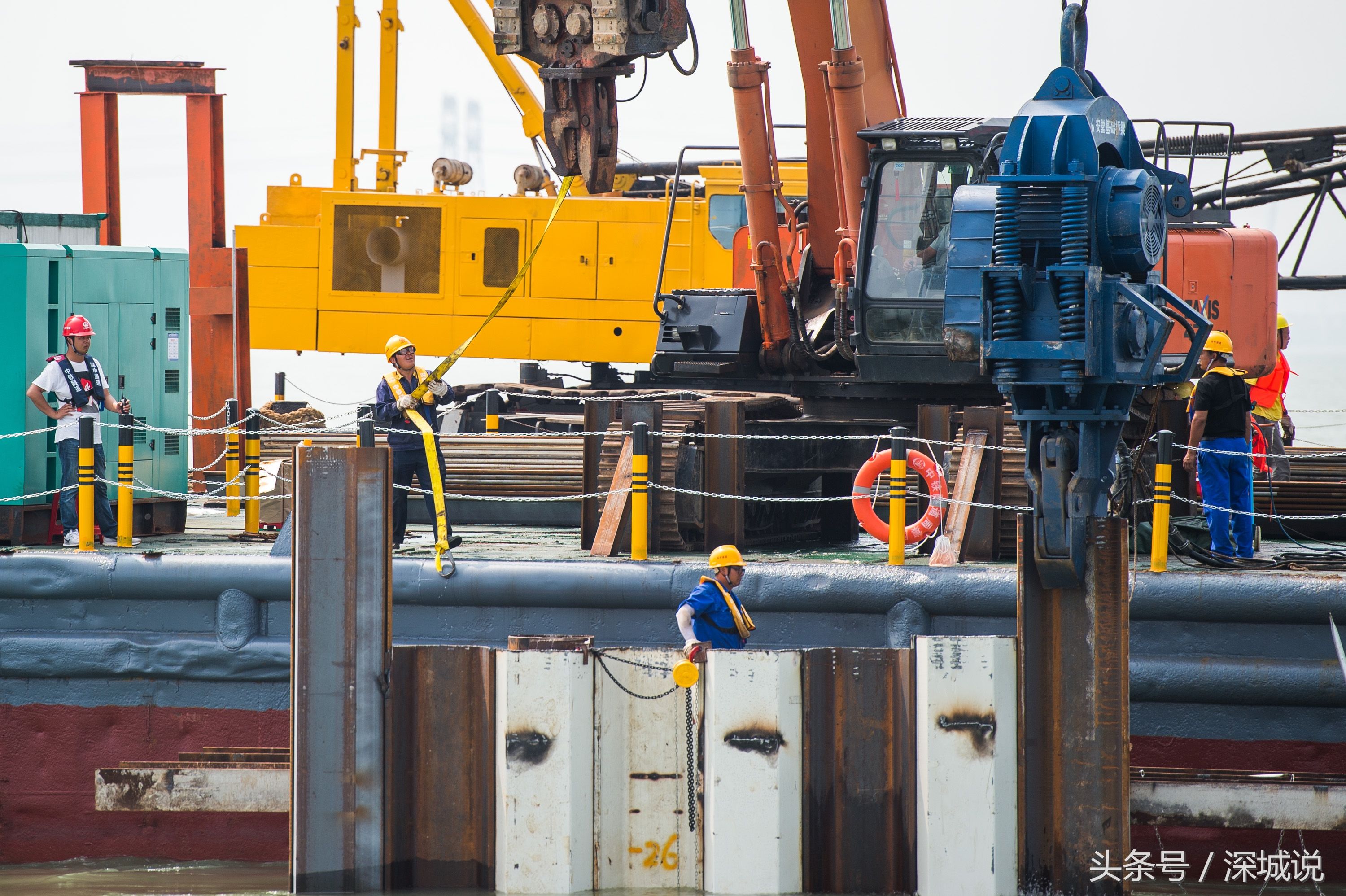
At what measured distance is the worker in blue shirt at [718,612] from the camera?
7840mm

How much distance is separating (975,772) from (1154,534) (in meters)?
2.97

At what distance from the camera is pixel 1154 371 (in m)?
7.07

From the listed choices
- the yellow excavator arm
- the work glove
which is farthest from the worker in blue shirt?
the yellow excavator arm

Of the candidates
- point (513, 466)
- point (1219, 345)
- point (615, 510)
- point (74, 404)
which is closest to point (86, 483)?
point (74, 404)

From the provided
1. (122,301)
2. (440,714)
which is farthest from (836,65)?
(440,714)

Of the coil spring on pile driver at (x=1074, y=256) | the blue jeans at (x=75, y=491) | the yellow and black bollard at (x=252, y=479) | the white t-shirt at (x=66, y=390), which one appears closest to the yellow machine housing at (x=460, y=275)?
the yellow and black bollard at (x=252, y=479)

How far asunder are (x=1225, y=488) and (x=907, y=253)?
3.01 meters

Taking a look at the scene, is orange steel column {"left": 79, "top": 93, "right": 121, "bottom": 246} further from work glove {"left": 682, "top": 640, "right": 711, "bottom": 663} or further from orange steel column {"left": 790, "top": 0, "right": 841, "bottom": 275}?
work glove {"left": 682, "top": 640, "right": 711, "bottom": 663}

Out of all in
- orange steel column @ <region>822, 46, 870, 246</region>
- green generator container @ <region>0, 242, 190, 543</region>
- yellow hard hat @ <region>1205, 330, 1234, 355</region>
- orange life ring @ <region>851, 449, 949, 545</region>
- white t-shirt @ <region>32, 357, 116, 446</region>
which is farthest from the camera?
orange steel column @ <region>822, 46, 870, 246</region>

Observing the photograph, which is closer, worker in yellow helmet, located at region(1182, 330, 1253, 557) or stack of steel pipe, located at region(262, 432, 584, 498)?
worker in yellow helmet, located at region(1182, 330, 1253, 557)

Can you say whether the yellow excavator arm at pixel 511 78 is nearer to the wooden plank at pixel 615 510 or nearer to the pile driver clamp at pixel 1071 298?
the wooden plank at pixel 615 510

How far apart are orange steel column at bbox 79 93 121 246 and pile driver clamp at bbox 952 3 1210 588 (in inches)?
445

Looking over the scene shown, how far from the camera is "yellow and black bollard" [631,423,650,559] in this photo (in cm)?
945

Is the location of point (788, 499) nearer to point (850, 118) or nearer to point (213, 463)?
point (850, 118)
